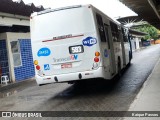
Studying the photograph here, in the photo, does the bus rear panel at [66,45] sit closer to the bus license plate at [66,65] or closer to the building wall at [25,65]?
the bus license plate at [66,65]

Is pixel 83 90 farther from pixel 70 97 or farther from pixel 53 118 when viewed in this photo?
pixel 53 118

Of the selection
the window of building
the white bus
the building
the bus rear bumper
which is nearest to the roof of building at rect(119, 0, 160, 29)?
the building

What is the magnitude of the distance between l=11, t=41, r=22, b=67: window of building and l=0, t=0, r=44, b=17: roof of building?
7.82 ft

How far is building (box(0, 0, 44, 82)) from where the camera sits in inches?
739

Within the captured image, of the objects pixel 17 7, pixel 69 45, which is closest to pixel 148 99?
pixel 69 45

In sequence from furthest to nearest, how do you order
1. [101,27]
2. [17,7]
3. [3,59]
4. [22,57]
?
[22,57] → [3,59] → [17,7] → [101,27]

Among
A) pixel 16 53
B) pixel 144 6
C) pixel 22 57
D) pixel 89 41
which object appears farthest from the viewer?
pixel 22 57

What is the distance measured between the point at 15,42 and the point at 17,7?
354 cm

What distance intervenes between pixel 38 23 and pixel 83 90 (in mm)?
3402

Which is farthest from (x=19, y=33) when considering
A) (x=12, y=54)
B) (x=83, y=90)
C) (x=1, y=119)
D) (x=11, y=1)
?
(x=1, y=119)

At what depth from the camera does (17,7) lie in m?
19.1

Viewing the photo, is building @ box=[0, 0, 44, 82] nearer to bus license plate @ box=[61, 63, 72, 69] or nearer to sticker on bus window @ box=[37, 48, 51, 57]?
sticker on bus window @ box=[37, 48, 51, 57]

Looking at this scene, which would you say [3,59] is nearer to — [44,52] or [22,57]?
[22,57]

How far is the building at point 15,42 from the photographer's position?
18.8 meters
